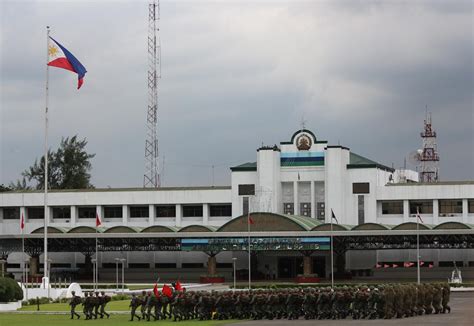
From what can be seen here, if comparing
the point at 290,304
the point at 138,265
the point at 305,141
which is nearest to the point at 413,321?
the point at 290,304

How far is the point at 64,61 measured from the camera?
58188mm

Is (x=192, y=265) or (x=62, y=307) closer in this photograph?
(x=62, y=307)

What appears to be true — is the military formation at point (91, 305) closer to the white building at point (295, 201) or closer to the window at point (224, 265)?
the white building at point (295, 201)

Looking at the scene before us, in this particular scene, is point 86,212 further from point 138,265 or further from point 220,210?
point 220,210

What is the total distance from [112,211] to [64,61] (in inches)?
1871

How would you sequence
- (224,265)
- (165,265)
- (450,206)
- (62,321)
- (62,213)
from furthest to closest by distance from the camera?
1. (62,213)
2. (165,265)
3. (224,265)
4. (450,206)
5. (62,321)

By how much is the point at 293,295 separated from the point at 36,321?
1134 cm

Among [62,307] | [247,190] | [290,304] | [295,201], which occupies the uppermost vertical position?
[247,190]

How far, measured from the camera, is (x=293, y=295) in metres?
44.2

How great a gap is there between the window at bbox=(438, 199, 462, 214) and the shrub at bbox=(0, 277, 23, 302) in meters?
52.6

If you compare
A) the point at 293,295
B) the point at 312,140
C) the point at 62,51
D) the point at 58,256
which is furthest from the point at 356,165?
the point at 293,295

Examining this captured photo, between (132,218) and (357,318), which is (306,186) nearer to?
(132,218)

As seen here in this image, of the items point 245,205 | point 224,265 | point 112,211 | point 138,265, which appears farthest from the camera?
point 112,211

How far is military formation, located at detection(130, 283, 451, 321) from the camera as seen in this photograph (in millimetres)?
43406
